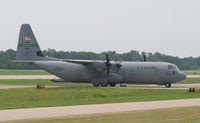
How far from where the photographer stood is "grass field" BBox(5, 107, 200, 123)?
19875 mm

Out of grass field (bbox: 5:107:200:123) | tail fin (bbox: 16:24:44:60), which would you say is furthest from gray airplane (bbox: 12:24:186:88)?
grass field (bbox: 5:107:200:123)

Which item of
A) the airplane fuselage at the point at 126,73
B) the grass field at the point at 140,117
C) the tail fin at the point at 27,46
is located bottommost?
the grass field at the point at 140,117

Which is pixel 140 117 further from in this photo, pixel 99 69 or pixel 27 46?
pixel 27 46

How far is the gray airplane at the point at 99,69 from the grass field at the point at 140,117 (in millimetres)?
27406

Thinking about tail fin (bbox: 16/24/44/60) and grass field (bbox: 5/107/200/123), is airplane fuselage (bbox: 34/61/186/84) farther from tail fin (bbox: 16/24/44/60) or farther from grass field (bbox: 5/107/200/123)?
grass field (bbox: 5/107/200/123)

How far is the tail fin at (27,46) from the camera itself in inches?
2185

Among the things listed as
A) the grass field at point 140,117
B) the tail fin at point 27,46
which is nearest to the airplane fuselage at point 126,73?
the tail fin at point 27,46

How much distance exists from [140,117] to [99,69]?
103 ft

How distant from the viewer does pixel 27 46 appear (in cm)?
5569

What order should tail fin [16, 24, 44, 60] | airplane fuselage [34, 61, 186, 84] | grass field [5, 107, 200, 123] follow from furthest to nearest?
tail fin [16, 24, 44, 60], airplane fuselage [34, 61, 186, 84], grass field [5, 107, 200, 123]

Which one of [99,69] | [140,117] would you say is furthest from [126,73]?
[140,117]

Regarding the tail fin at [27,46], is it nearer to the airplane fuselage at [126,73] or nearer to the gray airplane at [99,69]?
the gray airplane at [99,69]

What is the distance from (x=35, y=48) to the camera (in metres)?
55.7

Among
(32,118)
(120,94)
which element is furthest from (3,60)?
(32,118)
